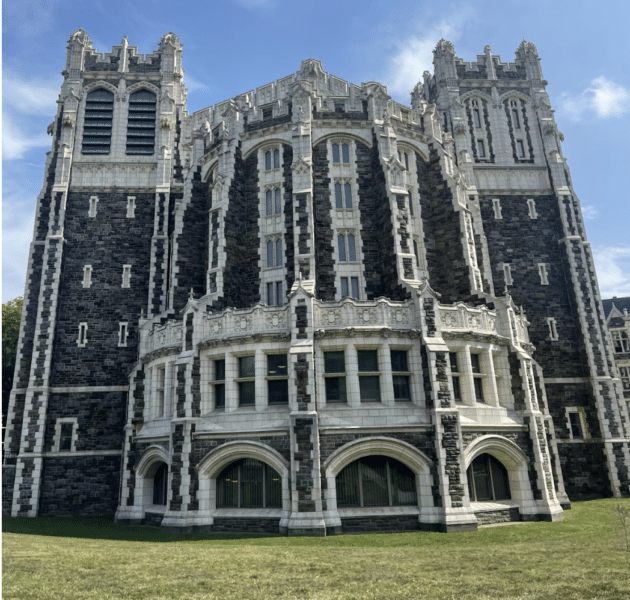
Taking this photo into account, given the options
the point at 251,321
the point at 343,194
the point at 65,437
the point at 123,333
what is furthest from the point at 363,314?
the point at 65,437

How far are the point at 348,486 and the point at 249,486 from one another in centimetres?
418

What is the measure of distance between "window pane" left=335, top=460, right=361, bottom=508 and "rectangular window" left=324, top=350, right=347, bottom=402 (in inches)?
109

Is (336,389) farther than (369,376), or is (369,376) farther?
(369,376)

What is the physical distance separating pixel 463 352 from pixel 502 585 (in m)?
12.6

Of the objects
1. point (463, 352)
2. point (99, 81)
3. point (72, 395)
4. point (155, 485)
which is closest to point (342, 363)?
point (463, 352)

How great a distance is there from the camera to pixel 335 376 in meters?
21.8

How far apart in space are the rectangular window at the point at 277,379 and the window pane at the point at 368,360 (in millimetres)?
3184

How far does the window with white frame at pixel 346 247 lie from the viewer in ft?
92.3

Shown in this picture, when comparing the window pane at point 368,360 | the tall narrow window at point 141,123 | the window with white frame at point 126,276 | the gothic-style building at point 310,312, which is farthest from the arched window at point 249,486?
→ the tall narrow window at point 141,123

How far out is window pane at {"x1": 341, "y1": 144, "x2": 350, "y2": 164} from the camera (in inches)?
1177

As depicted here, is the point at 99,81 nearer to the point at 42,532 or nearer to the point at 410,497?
the point at 42,532

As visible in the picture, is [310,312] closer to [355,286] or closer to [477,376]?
[355,286]

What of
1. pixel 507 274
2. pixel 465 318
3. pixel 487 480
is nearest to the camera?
pixel 487 480

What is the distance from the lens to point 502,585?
1120 cm
